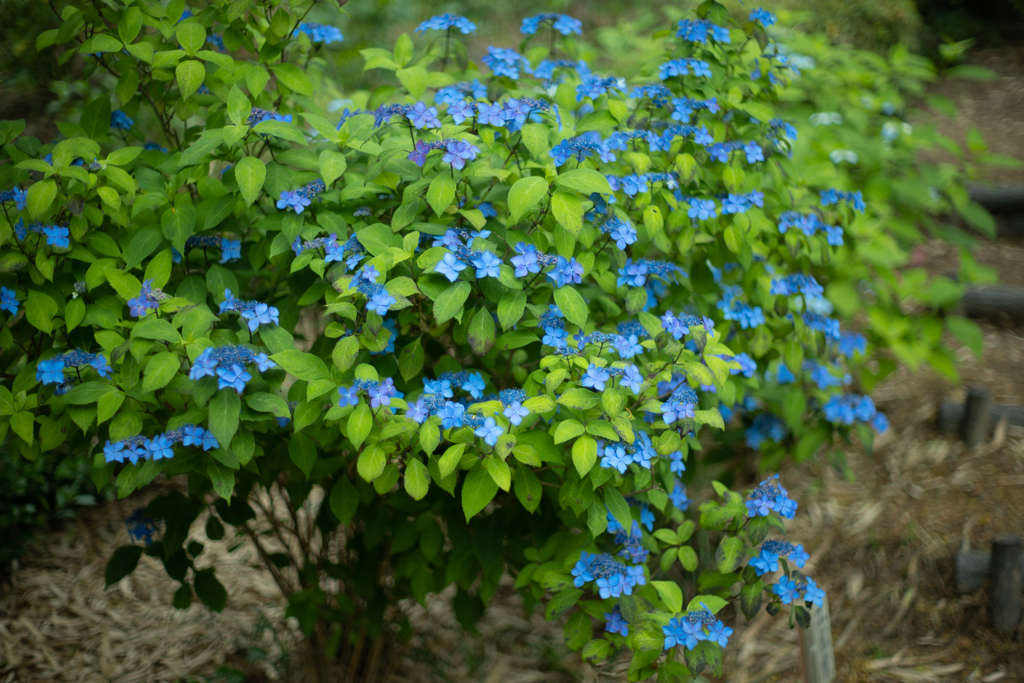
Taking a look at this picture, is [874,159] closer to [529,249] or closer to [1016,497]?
[1016,497]

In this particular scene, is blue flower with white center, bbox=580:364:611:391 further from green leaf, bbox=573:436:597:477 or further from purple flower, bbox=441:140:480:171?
purple flower, bbox=441:140:480:171

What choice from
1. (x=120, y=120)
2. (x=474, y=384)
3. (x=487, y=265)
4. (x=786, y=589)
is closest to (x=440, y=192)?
(x=487, y=265)

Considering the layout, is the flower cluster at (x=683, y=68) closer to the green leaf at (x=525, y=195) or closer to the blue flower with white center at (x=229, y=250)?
the green leaf at (x=525, y=195)

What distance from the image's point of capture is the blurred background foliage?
10.3 ft

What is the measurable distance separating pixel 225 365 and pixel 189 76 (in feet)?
2.55

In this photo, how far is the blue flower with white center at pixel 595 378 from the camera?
57.7 inches

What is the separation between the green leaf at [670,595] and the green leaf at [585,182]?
3.01 ft

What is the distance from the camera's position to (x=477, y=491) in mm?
1492

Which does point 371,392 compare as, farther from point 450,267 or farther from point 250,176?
point 250,176

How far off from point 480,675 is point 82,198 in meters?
2.07

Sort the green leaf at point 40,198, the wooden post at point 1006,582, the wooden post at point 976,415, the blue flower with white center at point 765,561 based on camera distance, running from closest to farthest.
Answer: the green leaf at point 40,198, the blue flower with white center at point 765,561, the wooden post at point 1006,582, the wooden post at point 976,415

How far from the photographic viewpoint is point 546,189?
150cm

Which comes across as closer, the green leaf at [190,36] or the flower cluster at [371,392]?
the flower cluster at [371,392]

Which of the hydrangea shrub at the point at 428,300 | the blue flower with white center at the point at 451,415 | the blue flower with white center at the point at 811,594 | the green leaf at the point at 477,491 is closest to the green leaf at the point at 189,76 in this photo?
the hydrangea shrub at the point at 428,300
